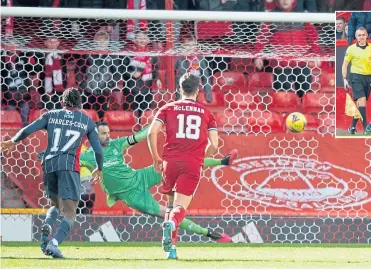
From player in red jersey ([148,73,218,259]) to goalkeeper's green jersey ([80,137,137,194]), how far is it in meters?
2.20

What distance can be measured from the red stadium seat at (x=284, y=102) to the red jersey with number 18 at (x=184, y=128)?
336cm

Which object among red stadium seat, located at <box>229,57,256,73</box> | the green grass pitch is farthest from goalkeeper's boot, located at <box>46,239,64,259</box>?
red stadium seat, located at <box>229,57,256,73</box>

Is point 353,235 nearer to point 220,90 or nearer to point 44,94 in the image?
point 220,90

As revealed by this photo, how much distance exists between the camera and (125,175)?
452 inches

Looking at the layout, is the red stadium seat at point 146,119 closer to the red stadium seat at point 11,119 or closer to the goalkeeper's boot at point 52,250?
the red stadium seat at point 11,119

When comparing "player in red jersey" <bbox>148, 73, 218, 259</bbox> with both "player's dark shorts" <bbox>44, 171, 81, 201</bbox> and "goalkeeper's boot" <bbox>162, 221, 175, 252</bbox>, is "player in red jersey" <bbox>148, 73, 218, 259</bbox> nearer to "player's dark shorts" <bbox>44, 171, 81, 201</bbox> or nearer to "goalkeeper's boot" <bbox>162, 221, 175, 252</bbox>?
"goalkeeper's boot" <bbox>162, 221, 175, 252</bbox>

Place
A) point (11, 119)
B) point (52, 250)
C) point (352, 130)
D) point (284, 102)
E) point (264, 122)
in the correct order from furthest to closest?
point (284, 102) → point (264, 122) → point (11, 119) → point (352, 130) → point (52, 250)

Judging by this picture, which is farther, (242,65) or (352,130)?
(242,65)

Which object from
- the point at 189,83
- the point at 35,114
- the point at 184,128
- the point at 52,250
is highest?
the point at 189,83

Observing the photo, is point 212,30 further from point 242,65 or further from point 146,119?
point 146,119

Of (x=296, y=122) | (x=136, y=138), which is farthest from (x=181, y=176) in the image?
(x=296, y=122)

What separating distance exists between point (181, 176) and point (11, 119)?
3.35 meters

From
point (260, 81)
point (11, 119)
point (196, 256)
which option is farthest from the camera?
point (260, 81)

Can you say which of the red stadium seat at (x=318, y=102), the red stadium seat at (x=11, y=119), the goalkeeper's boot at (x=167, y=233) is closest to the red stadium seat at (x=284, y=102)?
the red stadium seat at (x=318, y=102)
